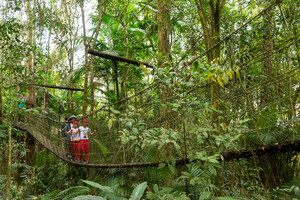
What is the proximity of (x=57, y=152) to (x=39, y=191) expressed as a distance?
4.20 ft

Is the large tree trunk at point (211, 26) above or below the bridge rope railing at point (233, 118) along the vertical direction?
above

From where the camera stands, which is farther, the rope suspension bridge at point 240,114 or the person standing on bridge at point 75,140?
the person standing on bridge at point 75,140

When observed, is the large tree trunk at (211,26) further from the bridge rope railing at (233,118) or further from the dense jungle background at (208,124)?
the bridge rope railing at (233,118)

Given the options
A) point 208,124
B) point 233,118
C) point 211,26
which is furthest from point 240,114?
point 211,26

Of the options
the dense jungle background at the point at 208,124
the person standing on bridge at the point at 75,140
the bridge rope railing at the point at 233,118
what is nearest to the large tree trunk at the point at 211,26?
the dense jungle background at the point at 208,124

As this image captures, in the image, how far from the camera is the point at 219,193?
187 centimetres

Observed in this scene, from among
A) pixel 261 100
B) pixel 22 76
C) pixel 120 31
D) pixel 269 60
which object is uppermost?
pixel 120 31

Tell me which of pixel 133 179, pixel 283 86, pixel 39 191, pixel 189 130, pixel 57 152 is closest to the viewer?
pixel 283 86

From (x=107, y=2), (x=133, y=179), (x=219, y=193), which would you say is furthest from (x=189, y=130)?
(x=107, y=2)

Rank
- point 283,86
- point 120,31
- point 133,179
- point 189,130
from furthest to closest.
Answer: point 120,31 < point 133,179 < point 189,130 < point 283,86

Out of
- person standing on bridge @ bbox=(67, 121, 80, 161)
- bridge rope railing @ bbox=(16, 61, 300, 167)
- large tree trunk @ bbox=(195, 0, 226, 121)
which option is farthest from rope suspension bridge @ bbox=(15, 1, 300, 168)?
person standing on bridge @ bbox=(67, 121, 80, 161)

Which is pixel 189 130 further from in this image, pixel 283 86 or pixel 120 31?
pixel 120 31

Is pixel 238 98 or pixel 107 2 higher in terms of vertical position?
pixel 107 2

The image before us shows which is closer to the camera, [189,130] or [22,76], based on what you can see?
[189,130]
